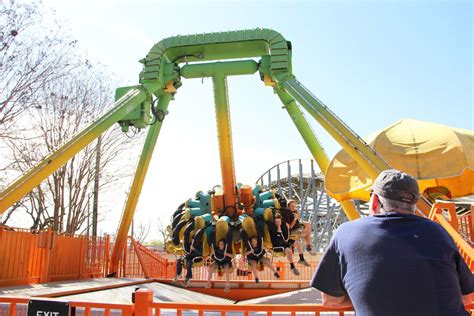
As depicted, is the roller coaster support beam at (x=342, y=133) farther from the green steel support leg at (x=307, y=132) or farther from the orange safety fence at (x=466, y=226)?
the green steel support leg at (x=307, y=132)

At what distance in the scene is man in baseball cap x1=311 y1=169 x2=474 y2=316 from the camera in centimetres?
176

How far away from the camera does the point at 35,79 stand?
15062 millimetres

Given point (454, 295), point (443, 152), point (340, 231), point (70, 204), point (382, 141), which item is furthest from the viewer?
point (70, 204)

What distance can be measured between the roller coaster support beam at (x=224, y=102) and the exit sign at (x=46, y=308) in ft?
24.0

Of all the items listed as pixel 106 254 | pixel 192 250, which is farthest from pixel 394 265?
pixel 106 254

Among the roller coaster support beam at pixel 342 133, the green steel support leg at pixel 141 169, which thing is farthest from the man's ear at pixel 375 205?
the green steel support leg at pixel 141 169

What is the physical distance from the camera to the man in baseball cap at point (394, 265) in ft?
5.77

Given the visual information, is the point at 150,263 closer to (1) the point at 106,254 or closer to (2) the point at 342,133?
(1) the point at 106,254

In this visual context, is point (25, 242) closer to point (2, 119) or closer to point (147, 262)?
point (147, 262)

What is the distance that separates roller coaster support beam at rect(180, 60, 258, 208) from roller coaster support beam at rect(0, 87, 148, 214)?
5.50 ft

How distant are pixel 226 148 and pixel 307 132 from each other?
2.43m

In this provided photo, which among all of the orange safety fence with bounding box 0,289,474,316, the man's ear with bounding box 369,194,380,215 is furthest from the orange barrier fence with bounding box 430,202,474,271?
the man's ear with bounding box 369,194,380,215

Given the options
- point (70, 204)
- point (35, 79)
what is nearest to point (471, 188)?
point (35, 79)

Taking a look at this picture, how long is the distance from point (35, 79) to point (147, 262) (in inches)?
289
